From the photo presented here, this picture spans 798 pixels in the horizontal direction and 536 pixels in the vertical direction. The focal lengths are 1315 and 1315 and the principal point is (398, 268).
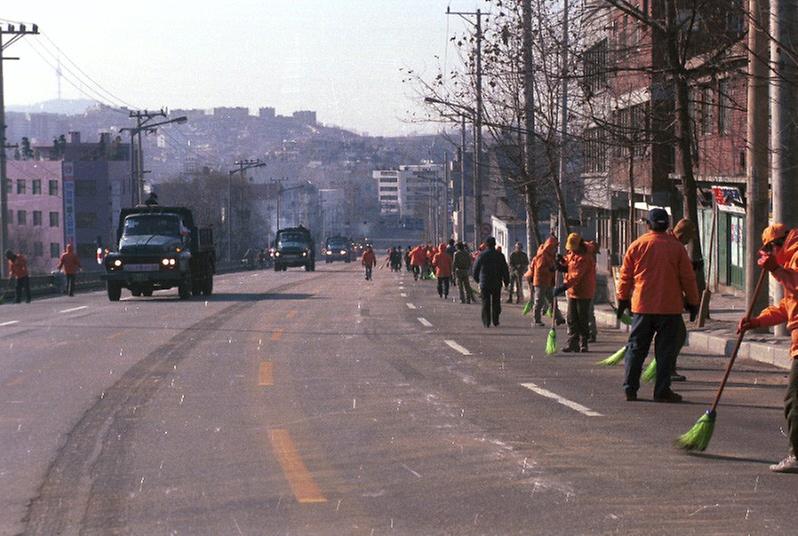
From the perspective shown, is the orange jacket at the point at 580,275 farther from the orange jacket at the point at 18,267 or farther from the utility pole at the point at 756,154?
the orange jacket at the point at 18,267

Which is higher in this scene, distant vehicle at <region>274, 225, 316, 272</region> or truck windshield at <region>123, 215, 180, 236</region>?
truck windshield at <region>123, 215, 180, 236</region>

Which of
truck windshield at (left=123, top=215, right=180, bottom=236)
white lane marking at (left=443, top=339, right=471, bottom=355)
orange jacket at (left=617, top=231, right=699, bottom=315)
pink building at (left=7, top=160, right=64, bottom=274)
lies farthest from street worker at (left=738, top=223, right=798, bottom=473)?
pink building at (left=7, top=160, right=64, bottom=274)

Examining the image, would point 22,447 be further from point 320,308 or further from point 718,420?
point 320,308

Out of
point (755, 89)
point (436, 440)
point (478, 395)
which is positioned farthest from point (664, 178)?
point (436, 440)

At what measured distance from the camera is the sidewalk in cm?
1822

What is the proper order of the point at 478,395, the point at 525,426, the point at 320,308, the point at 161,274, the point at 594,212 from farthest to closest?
the point at 594,212 → the point at 161,274 → the point at 320,308 → the point at 478,395 → the point at 525,426

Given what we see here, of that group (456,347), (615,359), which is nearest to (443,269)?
(456,347)

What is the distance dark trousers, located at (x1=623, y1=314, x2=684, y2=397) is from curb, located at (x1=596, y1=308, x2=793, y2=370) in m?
4.16

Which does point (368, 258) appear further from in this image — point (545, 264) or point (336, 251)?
point (336, 251)

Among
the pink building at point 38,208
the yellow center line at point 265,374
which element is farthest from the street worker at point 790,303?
the pink building at point 38,208

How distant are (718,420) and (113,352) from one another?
1056 cm

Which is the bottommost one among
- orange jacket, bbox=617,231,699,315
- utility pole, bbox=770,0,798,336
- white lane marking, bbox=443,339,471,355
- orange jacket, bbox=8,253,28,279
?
white lane marking, bbox=443,339,471,355

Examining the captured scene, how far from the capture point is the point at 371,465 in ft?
31.4

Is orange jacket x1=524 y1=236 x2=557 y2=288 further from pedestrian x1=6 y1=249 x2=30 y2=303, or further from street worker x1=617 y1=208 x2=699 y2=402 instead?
pedestrian x1=6 y1=249 x2=30 y2=303
